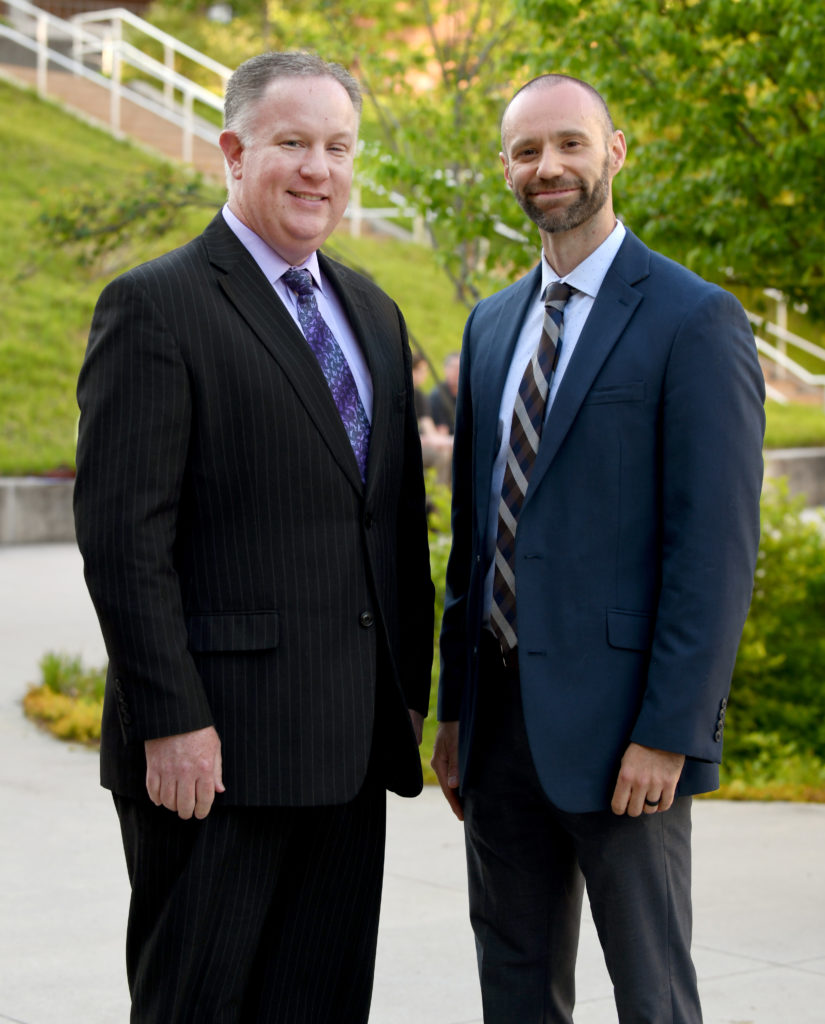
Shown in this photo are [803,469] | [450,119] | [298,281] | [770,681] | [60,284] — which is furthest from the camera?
[803,469]

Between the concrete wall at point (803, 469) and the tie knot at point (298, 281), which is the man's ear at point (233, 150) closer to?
the tie knot at point (298, 281)

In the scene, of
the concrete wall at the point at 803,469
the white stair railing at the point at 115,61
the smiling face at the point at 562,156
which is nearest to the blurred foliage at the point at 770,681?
the smiling face at the point at 562,156

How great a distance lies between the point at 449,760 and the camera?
10.8ft

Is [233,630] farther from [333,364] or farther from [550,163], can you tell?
[550,163]

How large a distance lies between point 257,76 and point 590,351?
900mm

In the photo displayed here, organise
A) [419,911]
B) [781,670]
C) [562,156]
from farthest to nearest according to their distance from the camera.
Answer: [781,670], [419,911], [562,156]

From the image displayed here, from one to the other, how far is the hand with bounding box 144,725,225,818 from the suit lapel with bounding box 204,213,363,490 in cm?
63

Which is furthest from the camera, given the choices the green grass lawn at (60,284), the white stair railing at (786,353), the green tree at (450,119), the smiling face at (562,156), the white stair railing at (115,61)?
the white stair railing at (786,353)

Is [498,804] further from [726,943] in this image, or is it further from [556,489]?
[726,943]

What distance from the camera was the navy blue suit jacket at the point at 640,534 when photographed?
2.69 metres

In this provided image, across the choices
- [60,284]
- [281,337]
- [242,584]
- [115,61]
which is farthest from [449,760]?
[115,61]

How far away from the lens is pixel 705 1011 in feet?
12.5

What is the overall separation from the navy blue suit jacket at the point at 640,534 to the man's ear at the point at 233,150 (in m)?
0.82

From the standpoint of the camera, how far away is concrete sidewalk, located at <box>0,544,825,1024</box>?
3.87m
